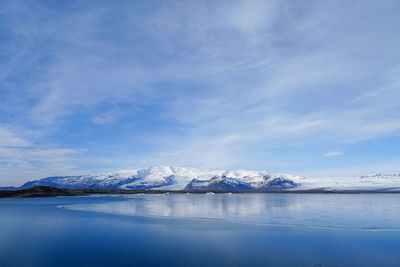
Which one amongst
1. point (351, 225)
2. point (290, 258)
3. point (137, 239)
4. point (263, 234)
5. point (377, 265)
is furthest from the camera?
point (351, 225)

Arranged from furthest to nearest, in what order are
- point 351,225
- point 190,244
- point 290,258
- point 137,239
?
point 351,225
point 137,239
point 190,244
point 290,258

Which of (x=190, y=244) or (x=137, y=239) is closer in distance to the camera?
(x=190, y=244)

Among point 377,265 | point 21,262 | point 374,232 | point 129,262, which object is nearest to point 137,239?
point 129,262

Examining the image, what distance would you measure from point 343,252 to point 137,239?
37.2 ft

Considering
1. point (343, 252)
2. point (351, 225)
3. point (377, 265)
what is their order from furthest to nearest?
point (351, 225) < point (343, 252) < point (377, 265)

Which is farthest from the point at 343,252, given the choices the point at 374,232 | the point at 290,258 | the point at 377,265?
the point at 374,232

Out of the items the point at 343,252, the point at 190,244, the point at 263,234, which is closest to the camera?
the point at 343,252

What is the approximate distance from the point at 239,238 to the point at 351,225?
10.9m

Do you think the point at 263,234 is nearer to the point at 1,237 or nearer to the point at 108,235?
the point at 108,235

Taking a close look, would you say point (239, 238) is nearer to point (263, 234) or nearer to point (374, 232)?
point (263, 234)

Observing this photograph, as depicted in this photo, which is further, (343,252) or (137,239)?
(137,239)

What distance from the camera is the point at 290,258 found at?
1329 centimetres

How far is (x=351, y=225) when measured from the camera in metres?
23.2

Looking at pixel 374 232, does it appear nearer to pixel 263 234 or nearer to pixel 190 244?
pixel 263 234
